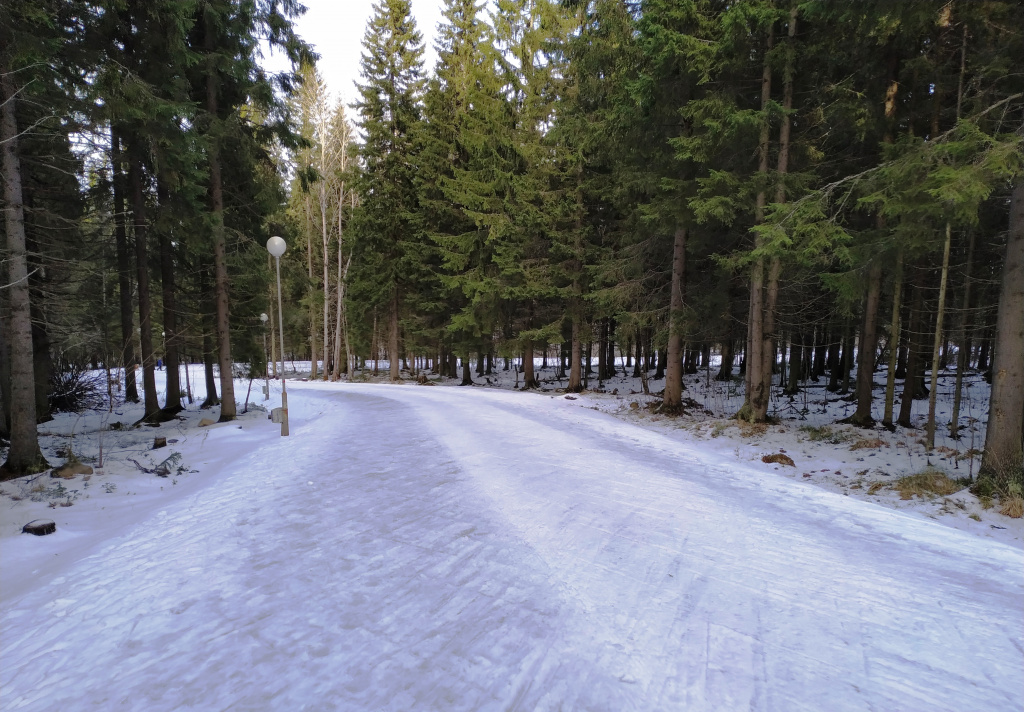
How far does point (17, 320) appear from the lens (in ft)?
21.5

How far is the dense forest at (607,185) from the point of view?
21.4ft

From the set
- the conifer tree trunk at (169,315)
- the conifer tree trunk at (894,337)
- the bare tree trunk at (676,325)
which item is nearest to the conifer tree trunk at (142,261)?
the conifer tree trunk at (169,315)

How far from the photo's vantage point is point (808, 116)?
1034 cm

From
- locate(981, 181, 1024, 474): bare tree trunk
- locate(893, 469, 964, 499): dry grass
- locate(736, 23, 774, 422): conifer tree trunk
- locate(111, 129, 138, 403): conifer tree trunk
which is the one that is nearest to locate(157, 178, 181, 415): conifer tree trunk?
locate(111, 129, 138, 403): conifer tree trunk

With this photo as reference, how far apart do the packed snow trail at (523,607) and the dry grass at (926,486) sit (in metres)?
1.01

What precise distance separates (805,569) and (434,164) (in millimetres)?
23780

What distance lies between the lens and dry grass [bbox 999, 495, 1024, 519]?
473 cm

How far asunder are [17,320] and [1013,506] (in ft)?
42.3

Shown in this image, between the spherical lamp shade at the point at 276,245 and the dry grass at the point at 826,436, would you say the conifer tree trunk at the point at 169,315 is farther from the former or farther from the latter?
the dry grass at the point at 826,436

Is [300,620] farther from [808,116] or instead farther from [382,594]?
[808,116]

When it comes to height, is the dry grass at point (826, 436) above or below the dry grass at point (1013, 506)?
below

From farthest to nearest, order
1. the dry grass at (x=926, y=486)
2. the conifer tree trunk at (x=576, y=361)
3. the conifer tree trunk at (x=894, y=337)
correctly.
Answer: the conifer tree trunk at (x=576, y=361), the conifer tree trunk at (x=894, y=337), the dry grass at (x=926, y=486)

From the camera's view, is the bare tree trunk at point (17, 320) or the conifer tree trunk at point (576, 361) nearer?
the bare tree trunk at point (17, 320)

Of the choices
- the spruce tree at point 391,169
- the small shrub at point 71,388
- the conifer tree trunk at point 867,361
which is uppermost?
the spruce tree at point 391,169
